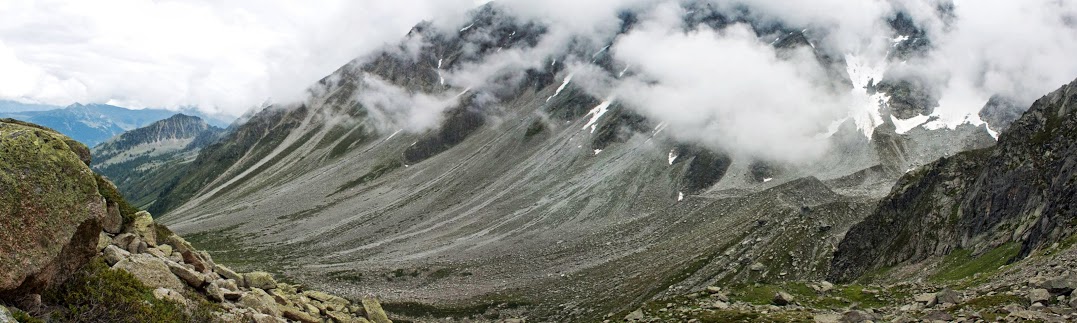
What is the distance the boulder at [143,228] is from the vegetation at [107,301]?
694 cm

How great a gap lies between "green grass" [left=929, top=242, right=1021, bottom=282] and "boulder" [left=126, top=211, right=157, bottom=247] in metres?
51.6

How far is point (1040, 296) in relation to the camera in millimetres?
24984

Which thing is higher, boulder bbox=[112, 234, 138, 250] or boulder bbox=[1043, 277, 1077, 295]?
boulder bbox=[112, 234, 138, 250]

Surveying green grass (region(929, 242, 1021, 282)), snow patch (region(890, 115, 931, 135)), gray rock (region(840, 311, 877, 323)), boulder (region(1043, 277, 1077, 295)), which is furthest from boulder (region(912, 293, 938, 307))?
snow patch (region(890, 115, 931, 135))

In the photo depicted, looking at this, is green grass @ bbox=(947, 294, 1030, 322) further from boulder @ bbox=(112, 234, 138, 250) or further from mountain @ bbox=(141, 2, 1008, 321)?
mountain @ bbox=(141, 2, 1008, 321)

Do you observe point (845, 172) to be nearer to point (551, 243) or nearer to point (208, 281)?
point (551, 243)

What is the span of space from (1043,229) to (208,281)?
57.4 metres

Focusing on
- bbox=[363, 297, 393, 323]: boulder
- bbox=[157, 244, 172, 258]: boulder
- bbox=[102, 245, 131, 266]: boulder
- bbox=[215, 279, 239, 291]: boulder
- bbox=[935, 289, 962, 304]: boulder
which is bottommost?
bbox=[935, 289, 962, 304]: boulder

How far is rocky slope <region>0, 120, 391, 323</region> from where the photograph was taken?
16969 mm

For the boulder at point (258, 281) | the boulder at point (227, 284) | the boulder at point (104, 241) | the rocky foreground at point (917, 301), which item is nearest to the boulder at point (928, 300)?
the rocky foreground at point (917, 301)

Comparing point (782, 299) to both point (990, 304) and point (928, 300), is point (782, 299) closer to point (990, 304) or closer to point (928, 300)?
point (928, 300)

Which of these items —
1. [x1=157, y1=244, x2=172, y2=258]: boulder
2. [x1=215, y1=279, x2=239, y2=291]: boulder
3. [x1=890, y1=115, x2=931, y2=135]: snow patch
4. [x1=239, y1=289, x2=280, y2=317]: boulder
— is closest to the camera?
[x1=239, y1=289, x2=280, y2=317]: boulder

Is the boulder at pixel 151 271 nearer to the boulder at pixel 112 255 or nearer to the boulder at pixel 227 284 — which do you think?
the boulder at pixel 112 255

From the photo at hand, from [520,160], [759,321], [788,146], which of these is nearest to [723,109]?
[788,146]
